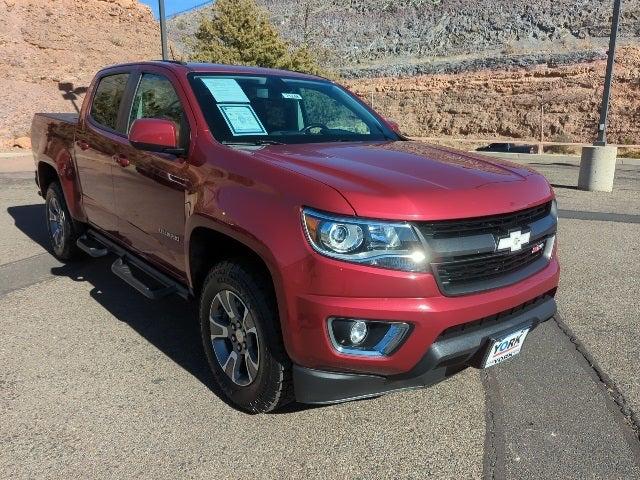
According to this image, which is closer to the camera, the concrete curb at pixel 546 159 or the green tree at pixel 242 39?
the concrete curb at pixel 546 159

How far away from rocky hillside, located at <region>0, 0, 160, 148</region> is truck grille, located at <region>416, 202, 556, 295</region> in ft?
68.5

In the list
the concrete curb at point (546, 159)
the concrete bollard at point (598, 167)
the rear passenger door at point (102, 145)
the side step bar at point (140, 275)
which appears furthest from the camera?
the concrete curb at point (546, 159)

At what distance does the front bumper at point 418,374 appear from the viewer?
8.16ft

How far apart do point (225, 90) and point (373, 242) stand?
5.77 ft

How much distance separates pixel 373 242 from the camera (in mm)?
2391

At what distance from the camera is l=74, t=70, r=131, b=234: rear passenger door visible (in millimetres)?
4258

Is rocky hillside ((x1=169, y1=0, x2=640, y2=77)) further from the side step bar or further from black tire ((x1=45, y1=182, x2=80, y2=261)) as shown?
the side step bar

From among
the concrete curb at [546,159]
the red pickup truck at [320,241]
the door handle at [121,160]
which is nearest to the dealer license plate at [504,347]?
the red pickup truck at [320,241]

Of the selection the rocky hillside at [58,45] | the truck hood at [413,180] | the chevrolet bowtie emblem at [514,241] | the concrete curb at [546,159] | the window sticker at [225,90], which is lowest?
the concrete curb at [546,159]

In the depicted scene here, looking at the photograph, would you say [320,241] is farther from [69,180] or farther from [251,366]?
[69,180]

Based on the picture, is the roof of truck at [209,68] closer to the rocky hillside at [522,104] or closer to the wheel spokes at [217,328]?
the wheel spokes at [217,328]

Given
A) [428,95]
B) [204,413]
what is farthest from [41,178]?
[428,95]

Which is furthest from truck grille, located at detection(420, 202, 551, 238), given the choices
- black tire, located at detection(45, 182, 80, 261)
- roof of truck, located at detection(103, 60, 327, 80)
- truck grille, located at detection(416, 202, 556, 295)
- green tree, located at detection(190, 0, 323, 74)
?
green tree, located at detection(190, 0, 323, 74)

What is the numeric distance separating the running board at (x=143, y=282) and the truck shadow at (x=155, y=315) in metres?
0.36
